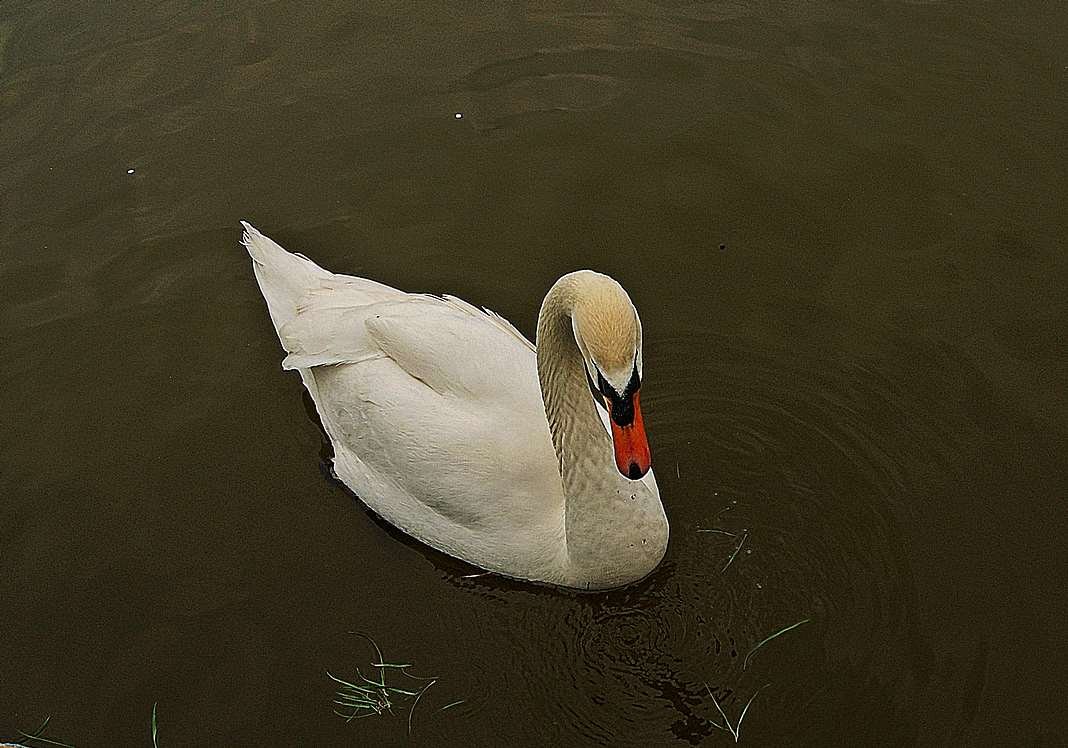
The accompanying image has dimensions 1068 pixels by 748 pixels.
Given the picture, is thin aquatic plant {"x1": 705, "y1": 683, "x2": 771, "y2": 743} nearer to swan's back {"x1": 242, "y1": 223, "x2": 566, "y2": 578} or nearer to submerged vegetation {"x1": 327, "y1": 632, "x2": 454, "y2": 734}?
swan's back {"x1": 242, "y1": 223, "x2": 566, "y2": 578}

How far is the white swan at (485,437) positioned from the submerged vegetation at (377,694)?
0.58 m

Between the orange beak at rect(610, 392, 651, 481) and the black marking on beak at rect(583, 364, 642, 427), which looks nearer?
the black marking on beak at rect(583, 364, 642, 427)

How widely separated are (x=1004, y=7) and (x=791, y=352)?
3.59 meters

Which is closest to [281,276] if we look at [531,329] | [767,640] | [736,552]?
[531,329]

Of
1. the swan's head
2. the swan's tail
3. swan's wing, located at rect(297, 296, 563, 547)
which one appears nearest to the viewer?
the swan's head

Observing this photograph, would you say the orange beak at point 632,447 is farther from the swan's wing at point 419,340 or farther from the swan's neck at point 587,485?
the swan's wing at point 419,340

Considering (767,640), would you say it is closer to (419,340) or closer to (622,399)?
(622,399)

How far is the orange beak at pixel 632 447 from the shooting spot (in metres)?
4.09

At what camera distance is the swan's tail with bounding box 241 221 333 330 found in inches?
231

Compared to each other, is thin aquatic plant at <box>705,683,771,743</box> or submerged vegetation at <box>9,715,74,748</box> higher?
thin aquatic plant at <box>705,683,771,743</box>

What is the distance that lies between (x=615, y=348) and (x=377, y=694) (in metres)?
2.02

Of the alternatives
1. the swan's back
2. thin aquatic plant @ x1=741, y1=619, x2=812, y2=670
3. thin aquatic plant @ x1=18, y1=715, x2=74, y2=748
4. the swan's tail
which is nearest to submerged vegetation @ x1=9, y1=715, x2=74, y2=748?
thin aquatic plant @ x1=18, y1=715, x2=74, y2=748

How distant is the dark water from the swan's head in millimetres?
1224

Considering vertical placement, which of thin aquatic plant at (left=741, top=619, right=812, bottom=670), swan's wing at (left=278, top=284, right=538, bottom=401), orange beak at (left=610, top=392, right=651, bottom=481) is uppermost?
orange beak at (left=610, top=392, right=651, bottom=481)
